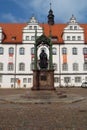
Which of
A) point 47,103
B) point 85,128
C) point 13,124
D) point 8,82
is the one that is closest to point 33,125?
point 13,124

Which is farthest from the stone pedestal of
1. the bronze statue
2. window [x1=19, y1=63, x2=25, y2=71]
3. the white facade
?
window [x1=19, y1=63, x2=25, y2=71]

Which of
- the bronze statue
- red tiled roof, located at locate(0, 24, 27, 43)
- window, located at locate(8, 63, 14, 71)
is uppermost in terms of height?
red tiled roof, located at locate(0, 24, 27, 43)

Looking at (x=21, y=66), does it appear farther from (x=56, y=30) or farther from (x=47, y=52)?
(x=56, y=30)

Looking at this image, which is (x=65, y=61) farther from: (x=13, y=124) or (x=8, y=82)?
(x=13, y=124)

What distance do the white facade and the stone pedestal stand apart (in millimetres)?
24259

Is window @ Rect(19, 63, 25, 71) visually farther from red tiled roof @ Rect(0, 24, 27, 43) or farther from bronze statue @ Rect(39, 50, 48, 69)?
bronze statue @ Rect(39, 50, 48, 69)

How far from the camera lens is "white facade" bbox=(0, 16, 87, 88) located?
4356 centimetres

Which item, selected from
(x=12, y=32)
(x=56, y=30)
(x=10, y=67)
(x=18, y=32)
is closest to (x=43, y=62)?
(x=10, y=67)

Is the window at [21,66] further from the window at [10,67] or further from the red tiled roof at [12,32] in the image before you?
the red tiled roof at [12,32]

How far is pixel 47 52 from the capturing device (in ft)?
145

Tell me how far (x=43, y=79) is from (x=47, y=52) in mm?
25371

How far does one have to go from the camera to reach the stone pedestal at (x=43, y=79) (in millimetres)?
18969

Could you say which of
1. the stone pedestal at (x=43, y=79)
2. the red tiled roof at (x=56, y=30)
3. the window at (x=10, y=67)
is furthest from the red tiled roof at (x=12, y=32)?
the stone pedestal at (x=43, y=79)

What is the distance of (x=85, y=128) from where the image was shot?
6.47m
